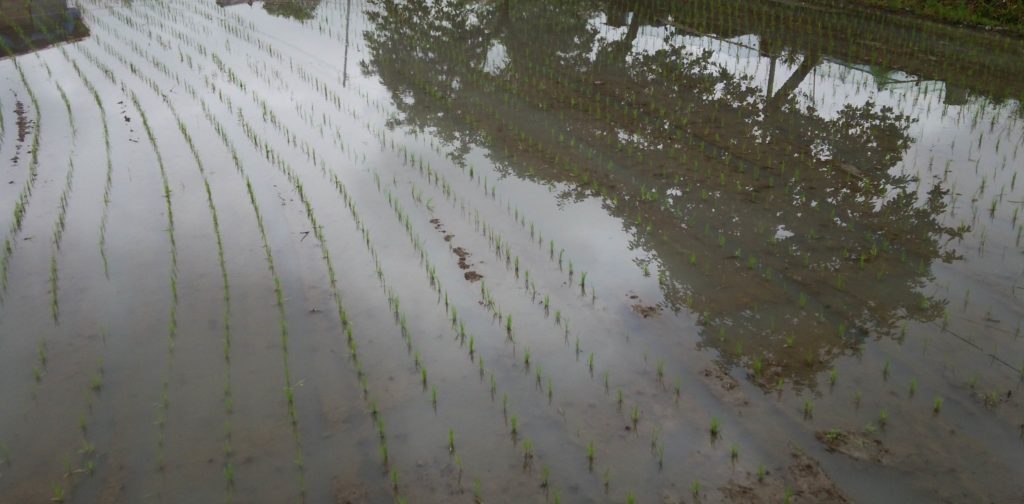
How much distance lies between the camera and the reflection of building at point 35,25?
36.8 ft

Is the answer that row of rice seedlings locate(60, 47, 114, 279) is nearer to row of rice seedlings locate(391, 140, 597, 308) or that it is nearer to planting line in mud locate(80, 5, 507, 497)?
planting line in mud locate(80, 5, 507, 497)

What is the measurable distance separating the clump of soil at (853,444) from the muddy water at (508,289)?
0.01m

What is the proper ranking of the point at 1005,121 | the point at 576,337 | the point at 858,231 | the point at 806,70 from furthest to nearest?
the point at 806,70
the point at 1005,121
the point at 858,231
the point at 576,337

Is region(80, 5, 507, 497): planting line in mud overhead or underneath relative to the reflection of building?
underneath

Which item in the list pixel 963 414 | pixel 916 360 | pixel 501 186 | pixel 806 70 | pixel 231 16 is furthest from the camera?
pixel 231 16

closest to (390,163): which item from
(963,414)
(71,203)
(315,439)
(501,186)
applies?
(501,186)

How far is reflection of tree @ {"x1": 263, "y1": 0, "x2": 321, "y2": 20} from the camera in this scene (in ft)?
46.9

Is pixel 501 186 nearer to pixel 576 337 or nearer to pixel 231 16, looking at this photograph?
pixel 576 337

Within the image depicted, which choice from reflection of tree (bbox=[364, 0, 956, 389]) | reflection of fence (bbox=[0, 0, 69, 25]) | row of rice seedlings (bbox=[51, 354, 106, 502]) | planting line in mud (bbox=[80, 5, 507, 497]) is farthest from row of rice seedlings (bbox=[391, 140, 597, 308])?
reflection of fence (bbox=[0, 0, 69, 25])

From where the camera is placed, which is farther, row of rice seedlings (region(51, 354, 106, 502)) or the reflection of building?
the reflection of building

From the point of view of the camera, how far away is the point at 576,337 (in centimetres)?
411

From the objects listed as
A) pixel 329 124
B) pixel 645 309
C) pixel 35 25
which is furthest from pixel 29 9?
→ pixel 645 309

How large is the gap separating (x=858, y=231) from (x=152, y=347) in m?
5.02

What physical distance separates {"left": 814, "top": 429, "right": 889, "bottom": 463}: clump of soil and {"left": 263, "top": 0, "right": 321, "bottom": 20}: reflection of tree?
13388 millimetres
